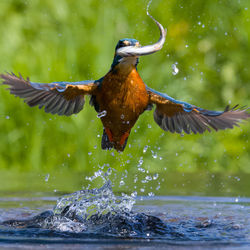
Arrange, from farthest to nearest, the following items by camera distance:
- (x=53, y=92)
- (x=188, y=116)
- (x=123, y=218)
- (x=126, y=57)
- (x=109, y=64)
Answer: (x=109, y=64), (x=188, y=116), (x=123, y=218), (x=53, y=92), (x=126, y=57)

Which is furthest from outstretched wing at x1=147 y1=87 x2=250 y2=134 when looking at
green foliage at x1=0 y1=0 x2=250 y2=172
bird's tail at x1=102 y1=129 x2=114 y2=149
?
green foliage at x1=0 y1=0 x2=250 y2=172

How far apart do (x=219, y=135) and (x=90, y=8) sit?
1.91 metres

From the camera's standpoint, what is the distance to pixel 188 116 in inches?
163

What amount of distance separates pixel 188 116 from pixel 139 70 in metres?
2.20

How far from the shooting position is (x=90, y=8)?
666 cm

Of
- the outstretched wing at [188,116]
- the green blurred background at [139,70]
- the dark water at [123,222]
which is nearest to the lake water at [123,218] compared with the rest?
the dark water at [123,222]

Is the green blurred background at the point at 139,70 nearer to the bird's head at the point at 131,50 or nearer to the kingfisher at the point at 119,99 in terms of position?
the kingfisher at the point at 119,99

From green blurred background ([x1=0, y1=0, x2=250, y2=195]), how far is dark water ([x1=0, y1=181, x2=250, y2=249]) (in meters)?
0.97

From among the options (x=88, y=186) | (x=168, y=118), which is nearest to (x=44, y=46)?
(x=88, y=186)

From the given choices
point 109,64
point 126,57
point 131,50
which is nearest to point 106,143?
point 126,57

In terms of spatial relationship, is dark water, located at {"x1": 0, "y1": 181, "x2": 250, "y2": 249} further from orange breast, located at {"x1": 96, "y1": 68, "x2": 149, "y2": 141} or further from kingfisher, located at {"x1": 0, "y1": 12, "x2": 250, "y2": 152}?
orange breast, located at {"x1": 96, "y1": 68, "x2": 149, "y2": 141}

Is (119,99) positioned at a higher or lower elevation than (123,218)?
higher

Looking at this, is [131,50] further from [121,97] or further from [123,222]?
[123,222]

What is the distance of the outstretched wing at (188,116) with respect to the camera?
3.92 meters
